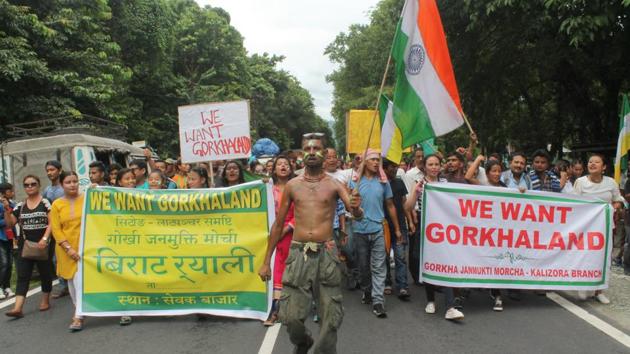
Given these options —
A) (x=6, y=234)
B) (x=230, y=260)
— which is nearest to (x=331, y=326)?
(x=230, y=260)

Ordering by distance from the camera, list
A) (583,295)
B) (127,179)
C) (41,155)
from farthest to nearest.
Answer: (41,155)
(127,179)
(583,295)

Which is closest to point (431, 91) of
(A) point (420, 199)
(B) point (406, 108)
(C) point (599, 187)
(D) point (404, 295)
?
(B) point (406, 108)

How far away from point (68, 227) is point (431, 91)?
156 inches

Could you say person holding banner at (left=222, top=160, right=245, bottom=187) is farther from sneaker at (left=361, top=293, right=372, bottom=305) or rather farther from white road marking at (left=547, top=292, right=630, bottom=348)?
white road marking at (left=547, top=292, right=630, bottom=348)

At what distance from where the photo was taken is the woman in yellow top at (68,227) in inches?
226

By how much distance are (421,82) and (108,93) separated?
16113 millimetres

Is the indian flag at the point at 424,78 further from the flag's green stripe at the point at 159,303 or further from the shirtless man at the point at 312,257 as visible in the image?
the flag's green stripe at the point at 159,303

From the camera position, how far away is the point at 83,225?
18.9 feet

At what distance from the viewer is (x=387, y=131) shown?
6969 mm

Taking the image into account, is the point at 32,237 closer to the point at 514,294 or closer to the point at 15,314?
the point at 15,314

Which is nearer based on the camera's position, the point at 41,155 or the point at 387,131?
the point at 387,131

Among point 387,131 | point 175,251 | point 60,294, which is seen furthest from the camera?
point 60,294

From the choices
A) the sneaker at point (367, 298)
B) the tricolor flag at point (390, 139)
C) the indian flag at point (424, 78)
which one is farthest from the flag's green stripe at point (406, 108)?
the sneaker at point (367, 298)

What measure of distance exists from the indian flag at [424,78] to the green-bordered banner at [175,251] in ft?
5.49
